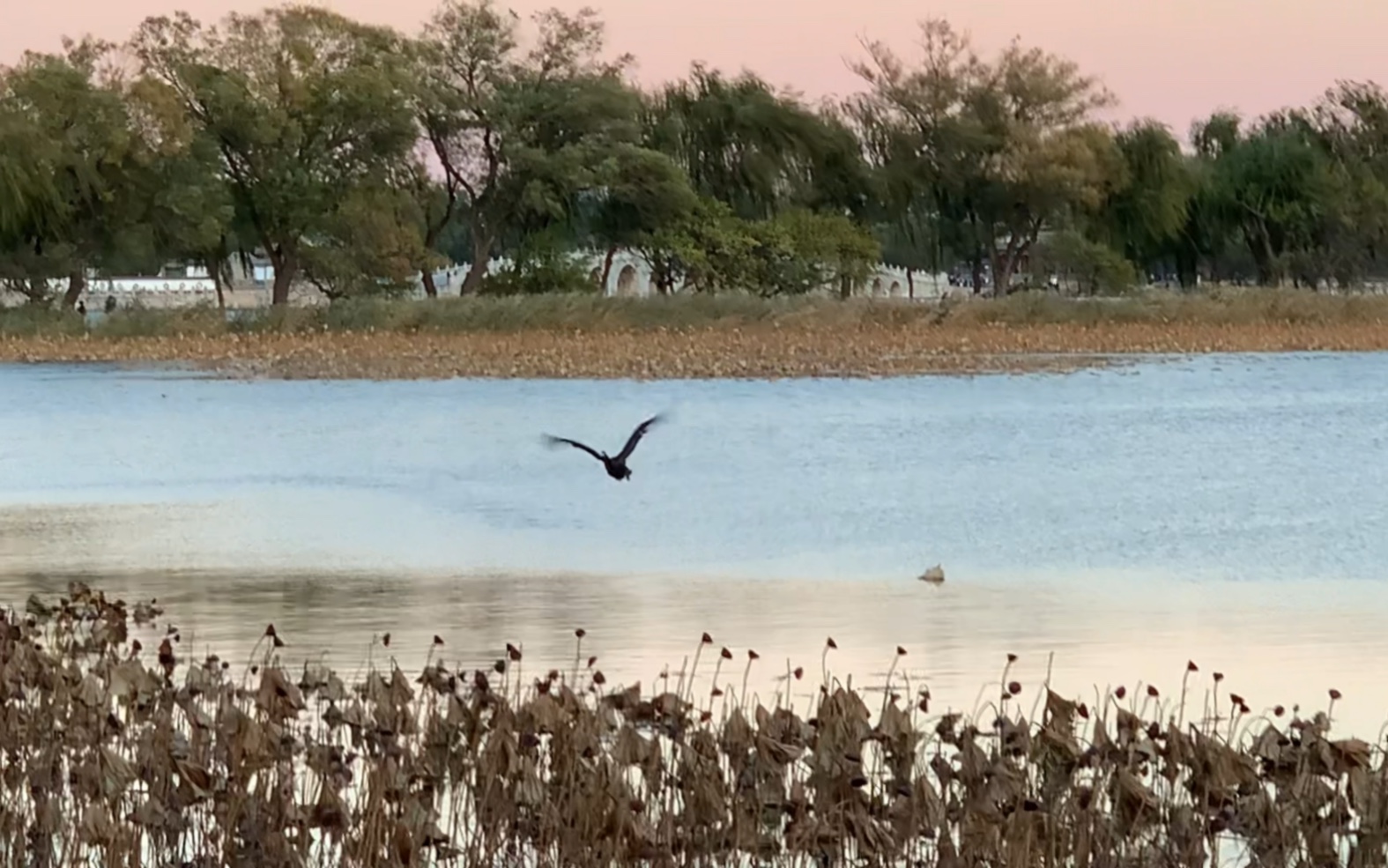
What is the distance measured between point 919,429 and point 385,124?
35252 millimetres

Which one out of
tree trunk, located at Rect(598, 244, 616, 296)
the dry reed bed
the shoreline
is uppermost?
tree trunk, located at Rect(598, 244, 616, 296)

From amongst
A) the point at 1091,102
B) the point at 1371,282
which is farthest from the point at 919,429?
the point at 1371,282

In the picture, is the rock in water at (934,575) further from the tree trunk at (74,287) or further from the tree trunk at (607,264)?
the tree trunk at (74,287)

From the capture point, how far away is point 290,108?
65.0 metres

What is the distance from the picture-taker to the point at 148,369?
5075 cm

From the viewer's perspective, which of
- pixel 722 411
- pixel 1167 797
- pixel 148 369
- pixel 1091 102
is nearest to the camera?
pixel 1167 797

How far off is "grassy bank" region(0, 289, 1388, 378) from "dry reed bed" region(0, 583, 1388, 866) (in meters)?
37.0

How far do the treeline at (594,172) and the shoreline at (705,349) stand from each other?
18.7 ft

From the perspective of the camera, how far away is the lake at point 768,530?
12.8m

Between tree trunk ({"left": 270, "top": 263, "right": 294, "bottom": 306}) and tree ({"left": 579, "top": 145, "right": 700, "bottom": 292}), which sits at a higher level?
tree ({"left": 579, "top": 145, "right": 700, "bottom": 292})

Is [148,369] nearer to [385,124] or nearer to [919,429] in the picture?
[385,124]

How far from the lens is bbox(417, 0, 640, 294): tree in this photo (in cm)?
6581

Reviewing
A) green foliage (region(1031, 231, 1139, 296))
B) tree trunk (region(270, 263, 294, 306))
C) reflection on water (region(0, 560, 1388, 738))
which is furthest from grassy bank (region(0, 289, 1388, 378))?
reflection on water (region(0, 560, 1388, 738))

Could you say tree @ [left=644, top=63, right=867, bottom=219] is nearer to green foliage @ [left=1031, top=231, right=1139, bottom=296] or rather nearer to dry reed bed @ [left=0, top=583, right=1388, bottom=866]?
green foliage @ [left=1031, top=231, right=1139, bottom=296]
